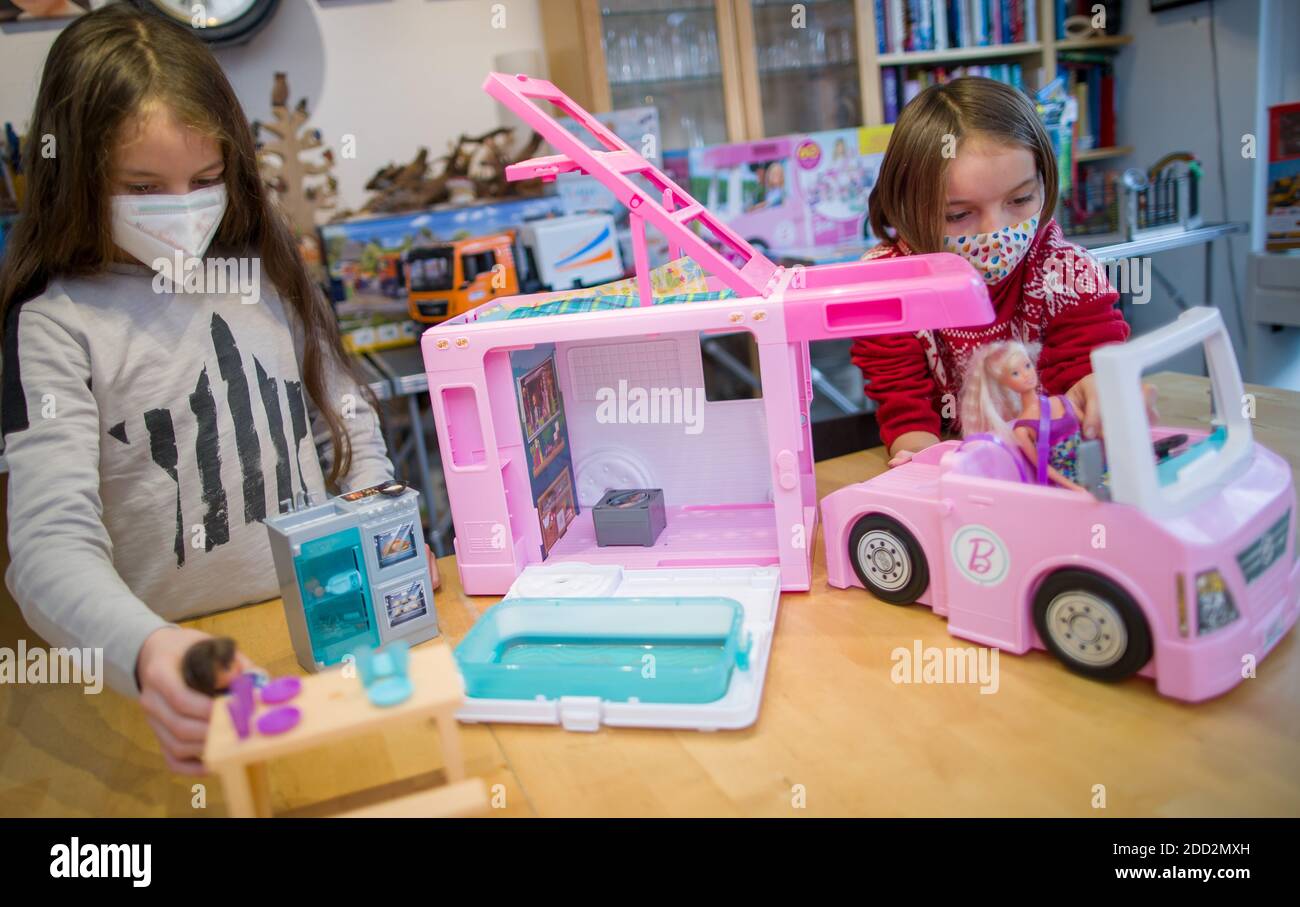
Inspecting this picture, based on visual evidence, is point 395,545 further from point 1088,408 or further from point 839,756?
point 1088,408

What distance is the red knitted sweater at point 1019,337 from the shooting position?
3.66 ft

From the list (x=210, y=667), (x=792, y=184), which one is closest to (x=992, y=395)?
(x=210, y=667)

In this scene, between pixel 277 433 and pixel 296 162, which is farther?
pixel 296 162

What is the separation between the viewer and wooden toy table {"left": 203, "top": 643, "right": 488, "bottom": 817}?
576 millimetres

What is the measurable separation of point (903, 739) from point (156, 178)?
844 millimetres

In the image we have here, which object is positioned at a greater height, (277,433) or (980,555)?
(277,433)

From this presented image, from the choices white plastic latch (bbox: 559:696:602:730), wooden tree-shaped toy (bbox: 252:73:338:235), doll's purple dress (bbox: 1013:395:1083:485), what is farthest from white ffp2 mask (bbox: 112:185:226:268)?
wooden tree-shaped toy (bbox: 252:73:338:235)

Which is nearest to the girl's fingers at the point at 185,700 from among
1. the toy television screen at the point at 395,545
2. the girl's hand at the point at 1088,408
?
the toy television screen at the point at 395,545

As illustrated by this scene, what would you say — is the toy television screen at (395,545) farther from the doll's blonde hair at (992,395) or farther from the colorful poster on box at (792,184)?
the colorful poster on box at (792,184)

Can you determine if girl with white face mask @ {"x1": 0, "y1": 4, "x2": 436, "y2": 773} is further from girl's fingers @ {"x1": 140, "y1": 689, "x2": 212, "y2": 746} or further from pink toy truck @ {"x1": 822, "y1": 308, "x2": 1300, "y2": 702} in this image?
pink toy truck @ {"x1": 822, "y1": 308, "x2": 1300, "y2": 702}

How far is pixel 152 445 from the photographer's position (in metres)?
0.98

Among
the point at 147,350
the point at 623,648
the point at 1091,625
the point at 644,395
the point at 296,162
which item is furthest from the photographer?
the point at 296,162

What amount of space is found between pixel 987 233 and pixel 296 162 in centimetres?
212

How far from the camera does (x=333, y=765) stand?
2.43ft
